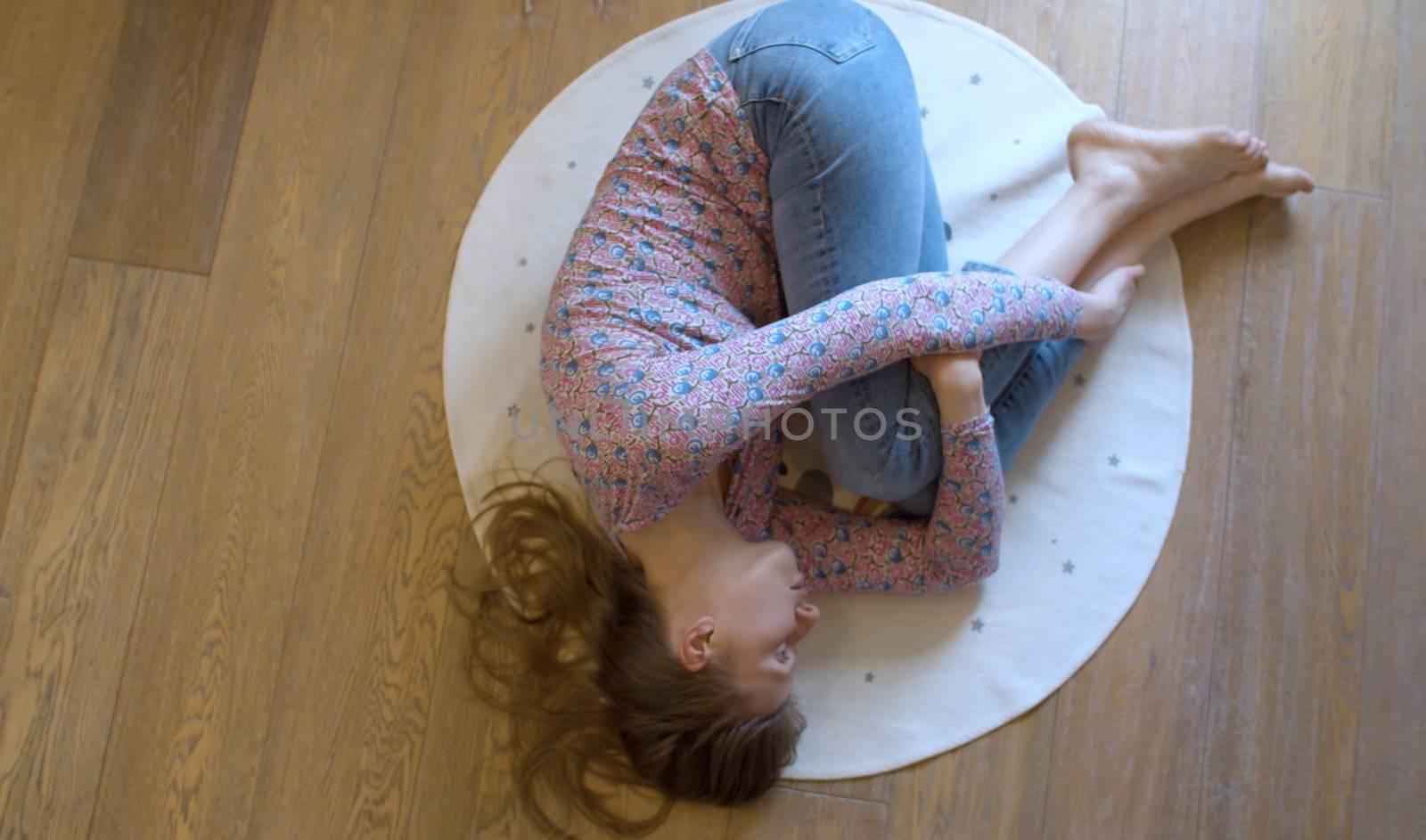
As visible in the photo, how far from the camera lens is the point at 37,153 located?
1.37 meters

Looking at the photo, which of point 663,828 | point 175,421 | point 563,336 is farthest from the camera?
point 175,421

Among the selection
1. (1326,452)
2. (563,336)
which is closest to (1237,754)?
(1326,452)

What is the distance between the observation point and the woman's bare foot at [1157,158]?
1.24 metres

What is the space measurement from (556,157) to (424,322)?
0.92 ft

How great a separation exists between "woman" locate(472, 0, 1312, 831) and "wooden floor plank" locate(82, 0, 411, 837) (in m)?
0.30

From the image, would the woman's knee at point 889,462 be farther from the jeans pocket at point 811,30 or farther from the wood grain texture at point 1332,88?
the wood grain texture at point 1332,88

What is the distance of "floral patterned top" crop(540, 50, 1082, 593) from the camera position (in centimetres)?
100

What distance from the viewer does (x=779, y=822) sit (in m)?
1.20

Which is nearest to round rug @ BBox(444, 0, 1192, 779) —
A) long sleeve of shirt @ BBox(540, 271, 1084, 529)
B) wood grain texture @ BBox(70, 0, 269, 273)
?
long sleeve of shirt @ BBox(540, 271, 1084, 529)

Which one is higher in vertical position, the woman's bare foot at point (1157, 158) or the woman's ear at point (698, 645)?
the woman's bare foot at point (1157, 158)

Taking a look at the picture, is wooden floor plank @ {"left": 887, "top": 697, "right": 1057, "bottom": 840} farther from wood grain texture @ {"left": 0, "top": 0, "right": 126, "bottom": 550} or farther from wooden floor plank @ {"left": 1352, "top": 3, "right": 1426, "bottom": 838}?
wood grain texture @ {"left": 0, "top": 0, "right": 126, "bottom": 550}

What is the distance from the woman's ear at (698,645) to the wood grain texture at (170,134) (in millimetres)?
836

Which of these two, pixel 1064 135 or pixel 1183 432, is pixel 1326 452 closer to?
pixel 1183 432

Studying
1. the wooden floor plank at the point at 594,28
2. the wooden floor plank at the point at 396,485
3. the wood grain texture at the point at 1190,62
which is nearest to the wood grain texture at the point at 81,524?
the wooden floor plank at the point at 396,485
